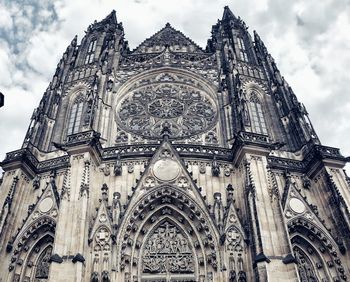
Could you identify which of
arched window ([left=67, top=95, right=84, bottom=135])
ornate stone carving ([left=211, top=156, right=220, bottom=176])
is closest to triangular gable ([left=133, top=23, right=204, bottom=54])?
arched window ([left=67, top=95, right=84, bottom=135])

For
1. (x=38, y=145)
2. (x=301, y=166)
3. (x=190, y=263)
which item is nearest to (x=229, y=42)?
(x=301, y=166)

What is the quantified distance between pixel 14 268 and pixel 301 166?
13366 mm

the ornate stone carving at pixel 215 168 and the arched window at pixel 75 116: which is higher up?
the arched window at pixel 75 116

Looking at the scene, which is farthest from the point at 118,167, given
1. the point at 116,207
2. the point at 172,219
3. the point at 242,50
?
the point at 242,50

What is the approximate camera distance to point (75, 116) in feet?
69.1

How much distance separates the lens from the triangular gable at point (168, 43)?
2525 cm

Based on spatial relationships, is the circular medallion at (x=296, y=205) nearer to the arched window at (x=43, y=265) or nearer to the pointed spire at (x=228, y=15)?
the arched window at (x=43, y=265)

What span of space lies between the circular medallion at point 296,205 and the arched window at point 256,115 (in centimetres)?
478

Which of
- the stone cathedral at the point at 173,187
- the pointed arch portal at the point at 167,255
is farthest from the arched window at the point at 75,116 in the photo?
the pointed arch portal at the point at 167,255

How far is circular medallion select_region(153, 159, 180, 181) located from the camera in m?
16.2

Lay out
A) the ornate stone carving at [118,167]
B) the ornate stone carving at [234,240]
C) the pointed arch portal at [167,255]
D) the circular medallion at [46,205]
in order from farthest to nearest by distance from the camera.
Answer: the ornate stone carving at [118,167] < the circular medallion at [46,205] < the pointed arch portal at [167,255] < the ornate stone carving at [234,240]

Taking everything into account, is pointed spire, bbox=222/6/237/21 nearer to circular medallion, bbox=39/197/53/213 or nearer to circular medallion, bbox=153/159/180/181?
circular medallion, bbox=153/159/180/181

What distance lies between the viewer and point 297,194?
16.8 metres

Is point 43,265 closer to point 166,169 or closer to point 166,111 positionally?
point 166,169
